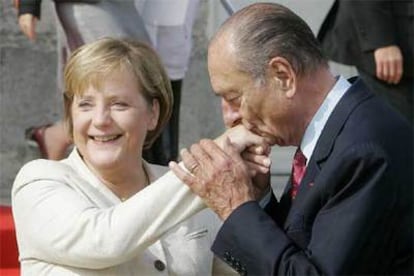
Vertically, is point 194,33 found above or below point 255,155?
below

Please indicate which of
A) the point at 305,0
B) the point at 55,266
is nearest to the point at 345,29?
the point at 305,0

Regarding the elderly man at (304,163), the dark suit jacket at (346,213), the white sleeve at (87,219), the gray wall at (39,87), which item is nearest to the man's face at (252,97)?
the elderly man at (304,163)

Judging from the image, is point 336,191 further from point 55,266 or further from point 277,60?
point 55,266

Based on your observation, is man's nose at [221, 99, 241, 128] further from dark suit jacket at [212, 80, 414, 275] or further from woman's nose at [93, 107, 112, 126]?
woman's nose at [93, 107, 112, 126]

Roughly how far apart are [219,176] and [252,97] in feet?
0.61

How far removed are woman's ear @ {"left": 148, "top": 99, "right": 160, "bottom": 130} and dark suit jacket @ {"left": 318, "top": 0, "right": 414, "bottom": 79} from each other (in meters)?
1.67

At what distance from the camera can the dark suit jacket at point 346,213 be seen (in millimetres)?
2832

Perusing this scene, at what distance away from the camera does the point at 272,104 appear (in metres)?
3.00

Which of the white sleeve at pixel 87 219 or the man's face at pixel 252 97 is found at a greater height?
the man's face at pixel 252 97

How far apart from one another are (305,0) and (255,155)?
3.24 meters

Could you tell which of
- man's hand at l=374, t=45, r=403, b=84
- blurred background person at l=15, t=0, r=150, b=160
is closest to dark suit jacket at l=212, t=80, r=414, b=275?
man's hand at l=374, t=45, r=403, b=84

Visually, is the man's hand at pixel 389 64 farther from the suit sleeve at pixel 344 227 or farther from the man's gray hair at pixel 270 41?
the suit sleeve at pixel 344 227

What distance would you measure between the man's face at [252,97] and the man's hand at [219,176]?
0.09 meters

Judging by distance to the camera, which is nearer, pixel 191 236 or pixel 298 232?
pixel 298 232
